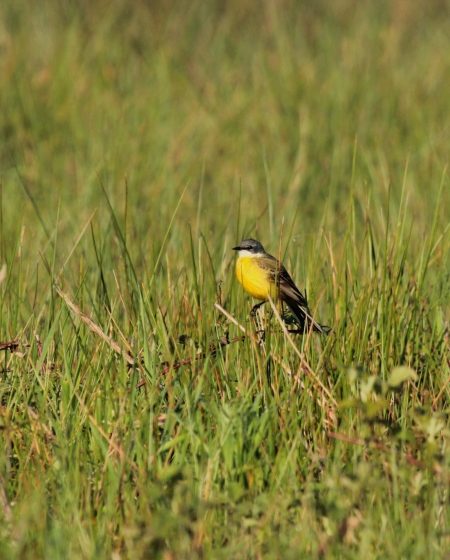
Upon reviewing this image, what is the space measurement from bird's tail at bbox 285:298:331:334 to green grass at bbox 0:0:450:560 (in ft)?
0.17

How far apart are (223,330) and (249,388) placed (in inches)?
18.1

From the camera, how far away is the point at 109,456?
360 centimetres

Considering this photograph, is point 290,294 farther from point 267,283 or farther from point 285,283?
point 267,283

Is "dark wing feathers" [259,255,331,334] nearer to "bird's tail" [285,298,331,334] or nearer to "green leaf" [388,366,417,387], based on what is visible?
"bird's tail" [285,298,331,334]

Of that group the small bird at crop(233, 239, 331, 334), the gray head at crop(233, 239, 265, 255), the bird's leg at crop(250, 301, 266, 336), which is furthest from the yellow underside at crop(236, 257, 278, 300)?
the gray head at crop(233, 239, 265, 255)

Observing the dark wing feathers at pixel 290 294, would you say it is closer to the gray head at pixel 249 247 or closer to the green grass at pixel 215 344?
the green grass at pixel 215 344

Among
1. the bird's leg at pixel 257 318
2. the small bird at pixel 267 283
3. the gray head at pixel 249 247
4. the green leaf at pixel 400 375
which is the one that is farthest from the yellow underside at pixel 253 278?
the green leaf at pixel 400 375

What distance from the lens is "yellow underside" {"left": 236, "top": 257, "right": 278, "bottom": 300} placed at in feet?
15.4

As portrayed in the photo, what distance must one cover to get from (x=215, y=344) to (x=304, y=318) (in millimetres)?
602

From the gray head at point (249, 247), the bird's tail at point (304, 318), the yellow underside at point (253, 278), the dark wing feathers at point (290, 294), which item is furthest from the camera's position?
the gray head at point (249, 247)

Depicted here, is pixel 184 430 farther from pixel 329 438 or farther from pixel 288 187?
pixel 288 187

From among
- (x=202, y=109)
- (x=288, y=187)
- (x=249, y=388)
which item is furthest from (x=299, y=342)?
(x=202, y=109)

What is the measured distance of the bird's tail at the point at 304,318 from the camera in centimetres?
421

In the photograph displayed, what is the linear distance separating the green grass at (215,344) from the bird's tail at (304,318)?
53mm
